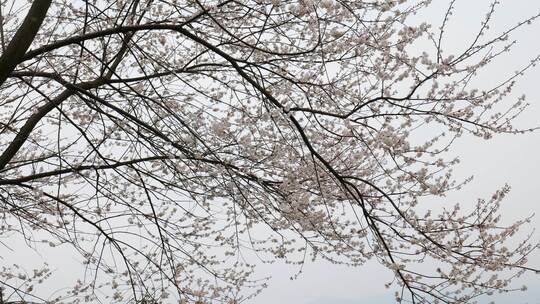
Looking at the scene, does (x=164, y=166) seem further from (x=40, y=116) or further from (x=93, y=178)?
(x=40, y=116)

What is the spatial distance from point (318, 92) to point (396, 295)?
1.84 m

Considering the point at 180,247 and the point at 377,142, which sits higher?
the point at 377,142

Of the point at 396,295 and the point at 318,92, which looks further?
the point at 318,92

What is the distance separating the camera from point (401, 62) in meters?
4.16

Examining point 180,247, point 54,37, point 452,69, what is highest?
point 54,37

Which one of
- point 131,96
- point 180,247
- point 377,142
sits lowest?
point 180,247

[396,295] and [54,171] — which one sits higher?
[54,171]

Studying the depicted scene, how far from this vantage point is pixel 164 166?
210 inches

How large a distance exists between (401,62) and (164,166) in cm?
267

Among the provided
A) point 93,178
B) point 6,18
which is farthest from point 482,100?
point 6,18

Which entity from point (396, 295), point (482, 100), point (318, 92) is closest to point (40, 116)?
point (318, 92)

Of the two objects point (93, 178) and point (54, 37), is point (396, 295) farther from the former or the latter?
point (54, 37)

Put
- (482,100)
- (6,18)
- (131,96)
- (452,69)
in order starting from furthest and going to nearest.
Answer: (6,18), (131,96), (482,100), (452,69)

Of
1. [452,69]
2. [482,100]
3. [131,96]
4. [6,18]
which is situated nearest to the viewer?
[452,69]
